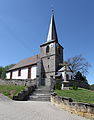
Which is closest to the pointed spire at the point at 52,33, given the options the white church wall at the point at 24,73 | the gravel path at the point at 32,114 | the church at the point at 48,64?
the church at the point at 48,64

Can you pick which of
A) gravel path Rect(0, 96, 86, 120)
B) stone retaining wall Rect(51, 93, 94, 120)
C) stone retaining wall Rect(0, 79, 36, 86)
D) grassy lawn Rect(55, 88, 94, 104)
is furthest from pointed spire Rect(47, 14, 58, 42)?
gravel path Rect(0, 96, 86, 120)

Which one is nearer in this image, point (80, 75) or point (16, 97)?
point (16, 97)

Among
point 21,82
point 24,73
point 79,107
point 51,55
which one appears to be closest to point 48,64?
point 51,55

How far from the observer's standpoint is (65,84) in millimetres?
19969

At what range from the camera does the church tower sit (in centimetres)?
2846

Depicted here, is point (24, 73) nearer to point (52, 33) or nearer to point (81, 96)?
point (52, 33)

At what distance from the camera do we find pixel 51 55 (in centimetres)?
2948

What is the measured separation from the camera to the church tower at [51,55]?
1121 inches

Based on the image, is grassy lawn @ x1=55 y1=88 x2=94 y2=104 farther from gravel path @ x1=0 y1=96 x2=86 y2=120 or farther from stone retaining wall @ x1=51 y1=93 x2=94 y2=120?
gravel path @ x1=0 y1=96 x2=86 y2=120

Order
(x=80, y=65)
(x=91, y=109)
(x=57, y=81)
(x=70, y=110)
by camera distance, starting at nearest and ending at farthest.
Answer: (x=91, y=109) → (x=70, y=110) → (x=57, y=81) → (x=80, y=65)

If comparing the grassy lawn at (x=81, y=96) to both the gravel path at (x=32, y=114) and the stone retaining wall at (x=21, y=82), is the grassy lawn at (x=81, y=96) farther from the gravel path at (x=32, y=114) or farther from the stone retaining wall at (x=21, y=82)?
the stone retaining wall at (x=21, y=82)

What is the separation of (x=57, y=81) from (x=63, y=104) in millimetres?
12384

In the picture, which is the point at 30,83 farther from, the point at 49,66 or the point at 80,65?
the point at 80,65

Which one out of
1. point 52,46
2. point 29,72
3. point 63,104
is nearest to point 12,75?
point 29,72
